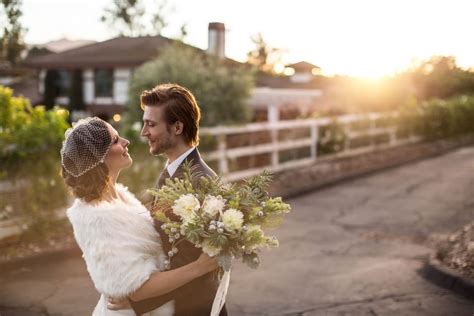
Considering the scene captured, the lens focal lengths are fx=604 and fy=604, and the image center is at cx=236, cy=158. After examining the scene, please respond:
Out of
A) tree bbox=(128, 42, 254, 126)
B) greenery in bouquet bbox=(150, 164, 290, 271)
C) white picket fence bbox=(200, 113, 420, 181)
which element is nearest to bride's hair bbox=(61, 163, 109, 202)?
greenery in bouquet bbox=(150, 164, 290, 271)

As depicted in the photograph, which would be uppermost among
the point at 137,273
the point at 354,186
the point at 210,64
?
the point at 210,64

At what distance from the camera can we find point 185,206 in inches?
90.0

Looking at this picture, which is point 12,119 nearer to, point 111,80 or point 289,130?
point 289,130

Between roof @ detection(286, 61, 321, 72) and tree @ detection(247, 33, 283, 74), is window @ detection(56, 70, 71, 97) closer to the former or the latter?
roof @ detection(286, 61, 321, 72)

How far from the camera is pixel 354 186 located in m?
13.9

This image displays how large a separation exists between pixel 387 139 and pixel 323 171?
20.8 ft

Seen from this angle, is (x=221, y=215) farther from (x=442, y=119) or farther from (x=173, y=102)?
(x=442, y=119)

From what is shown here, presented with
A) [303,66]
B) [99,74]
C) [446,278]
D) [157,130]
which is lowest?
[446,278]

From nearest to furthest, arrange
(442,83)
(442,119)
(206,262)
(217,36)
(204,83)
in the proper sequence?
(206,262), (204,83), (217,36), (442,119), (442,83)

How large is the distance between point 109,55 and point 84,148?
28.8 metres

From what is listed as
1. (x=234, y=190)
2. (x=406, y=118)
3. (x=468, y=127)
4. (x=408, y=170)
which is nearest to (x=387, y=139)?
(x=406, y=118)

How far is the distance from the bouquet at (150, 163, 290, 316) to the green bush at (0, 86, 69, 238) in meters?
5.50

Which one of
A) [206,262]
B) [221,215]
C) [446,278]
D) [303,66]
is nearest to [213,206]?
[221,215]

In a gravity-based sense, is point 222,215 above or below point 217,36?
below
